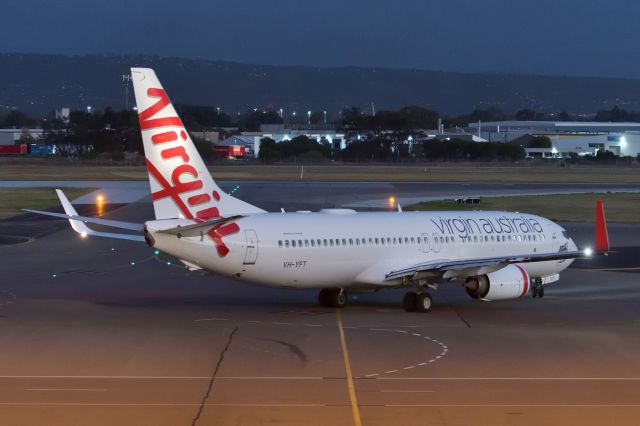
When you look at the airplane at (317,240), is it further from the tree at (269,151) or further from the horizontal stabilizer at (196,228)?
the tree at (269,151)

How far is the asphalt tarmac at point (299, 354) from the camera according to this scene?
21516 millimetres

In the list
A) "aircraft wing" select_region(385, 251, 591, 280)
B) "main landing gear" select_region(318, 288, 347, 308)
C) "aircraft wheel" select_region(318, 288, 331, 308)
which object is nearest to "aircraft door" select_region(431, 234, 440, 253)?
"aircraft wing" select_region(385, 251, 591, 280)

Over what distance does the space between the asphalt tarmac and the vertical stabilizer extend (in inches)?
134

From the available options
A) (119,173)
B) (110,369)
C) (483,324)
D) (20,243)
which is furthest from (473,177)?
(110,369)

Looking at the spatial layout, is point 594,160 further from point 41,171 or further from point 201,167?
point 201,167

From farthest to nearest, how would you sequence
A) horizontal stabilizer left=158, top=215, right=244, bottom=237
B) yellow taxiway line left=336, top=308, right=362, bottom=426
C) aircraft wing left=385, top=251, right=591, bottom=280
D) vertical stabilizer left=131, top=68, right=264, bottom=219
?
aircraft wing left=385, top=251, right=591, bottom=280 < vertical stabilizer left=131, top=68, right=264, bottom=219 < horizontal stabilizer left=158, top=215, right=244, bottom=237 < yellow taxiway line left=336, top=308, right=362, bottom=426

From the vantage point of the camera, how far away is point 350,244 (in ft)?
113

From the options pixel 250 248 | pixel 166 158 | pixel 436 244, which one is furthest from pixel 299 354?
pixel 436 244

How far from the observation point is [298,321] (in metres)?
32.9

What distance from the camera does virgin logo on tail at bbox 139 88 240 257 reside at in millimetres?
31969

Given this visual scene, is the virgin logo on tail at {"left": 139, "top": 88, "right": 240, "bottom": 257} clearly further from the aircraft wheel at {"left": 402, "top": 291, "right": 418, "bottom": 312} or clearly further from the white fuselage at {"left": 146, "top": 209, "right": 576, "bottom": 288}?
the aircraft wheel at {"left": 402, "top": 291, "right": 418, "bottom": 312}

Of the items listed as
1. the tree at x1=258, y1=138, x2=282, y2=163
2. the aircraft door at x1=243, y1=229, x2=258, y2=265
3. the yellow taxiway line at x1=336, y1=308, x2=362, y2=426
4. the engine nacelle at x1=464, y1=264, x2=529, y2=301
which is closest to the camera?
the yellow taxiway line at x1=336, y1=308, x2=362, y2=426

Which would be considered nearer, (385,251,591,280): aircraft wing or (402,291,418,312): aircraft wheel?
(385,251,591,280): aircraft wing

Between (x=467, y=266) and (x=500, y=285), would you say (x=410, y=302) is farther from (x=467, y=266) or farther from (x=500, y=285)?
(x=500, y=285)
